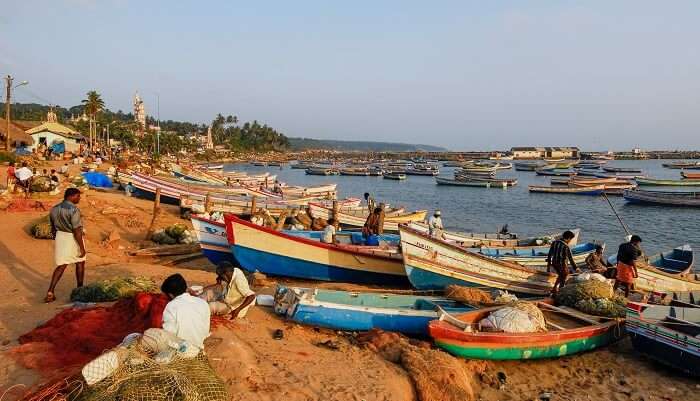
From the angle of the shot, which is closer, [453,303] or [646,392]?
[646,392]

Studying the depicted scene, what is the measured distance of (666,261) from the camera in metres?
16.0

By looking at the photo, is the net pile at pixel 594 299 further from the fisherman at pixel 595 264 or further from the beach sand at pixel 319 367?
the fisherman at pixel 595 264

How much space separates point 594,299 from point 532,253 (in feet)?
20.8

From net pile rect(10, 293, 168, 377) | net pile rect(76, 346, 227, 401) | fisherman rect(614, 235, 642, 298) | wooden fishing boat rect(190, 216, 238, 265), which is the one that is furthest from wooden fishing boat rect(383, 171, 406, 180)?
net pile rect(76, 346, 227, 401)

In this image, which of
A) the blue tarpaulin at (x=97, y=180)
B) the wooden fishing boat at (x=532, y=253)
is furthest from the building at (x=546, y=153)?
the wooden fishing boat at (x=532, y=253)

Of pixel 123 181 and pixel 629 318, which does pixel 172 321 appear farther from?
pixel 123 181

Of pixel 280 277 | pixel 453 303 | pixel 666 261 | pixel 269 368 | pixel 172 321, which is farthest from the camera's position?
pixel 666 261

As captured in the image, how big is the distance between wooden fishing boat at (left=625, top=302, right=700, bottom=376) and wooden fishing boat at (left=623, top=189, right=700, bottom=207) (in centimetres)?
3595

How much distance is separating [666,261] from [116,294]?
16.0 meters

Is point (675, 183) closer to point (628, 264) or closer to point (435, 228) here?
point (435, 228)

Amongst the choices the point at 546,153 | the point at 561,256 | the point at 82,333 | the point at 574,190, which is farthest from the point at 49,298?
the point at 546,153

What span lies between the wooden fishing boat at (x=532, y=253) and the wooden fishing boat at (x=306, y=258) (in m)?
3.84

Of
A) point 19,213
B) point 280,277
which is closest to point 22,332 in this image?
point 280,277

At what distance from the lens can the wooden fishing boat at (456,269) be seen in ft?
37.1
